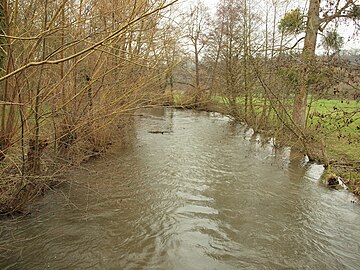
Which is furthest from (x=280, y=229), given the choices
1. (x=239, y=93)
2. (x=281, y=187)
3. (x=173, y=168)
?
(x=239, y=93)

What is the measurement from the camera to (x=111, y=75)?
29.3ft

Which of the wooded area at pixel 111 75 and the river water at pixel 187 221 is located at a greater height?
the wooded area at pixel 111 75

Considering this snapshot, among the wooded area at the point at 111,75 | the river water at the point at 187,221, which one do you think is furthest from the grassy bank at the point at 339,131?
the river water at the point at 187,221

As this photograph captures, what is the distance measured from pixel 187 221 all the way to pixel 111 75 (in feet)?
17.0

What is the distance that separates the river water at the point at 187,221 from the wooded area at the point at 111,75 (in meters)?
0.97

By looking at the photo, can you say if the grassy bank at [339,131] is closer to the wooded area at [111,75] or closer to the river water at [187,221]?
the wooded area at [111,75]

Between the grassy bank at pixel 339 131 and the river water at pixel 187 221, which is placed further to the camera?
the grassy bank at pixel 339 131

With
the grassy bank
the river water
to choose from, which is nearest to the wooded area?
the grassy bank

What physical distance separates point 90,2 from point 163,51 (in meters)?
2.76

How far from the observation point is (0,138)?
18.4 ft

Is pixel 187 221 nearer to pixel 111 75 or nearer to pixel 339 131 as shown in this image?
pixel 339 131

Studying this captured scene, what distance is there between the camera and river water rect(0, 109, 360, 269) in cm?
464

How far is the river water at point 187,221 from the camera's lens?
464cm

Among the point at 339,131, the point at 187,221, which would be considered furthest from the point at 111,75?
the point at 339,131
